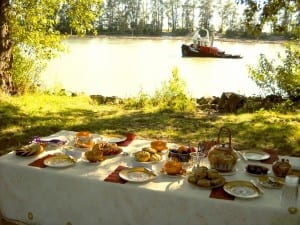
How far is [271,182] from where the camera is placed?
1592mm

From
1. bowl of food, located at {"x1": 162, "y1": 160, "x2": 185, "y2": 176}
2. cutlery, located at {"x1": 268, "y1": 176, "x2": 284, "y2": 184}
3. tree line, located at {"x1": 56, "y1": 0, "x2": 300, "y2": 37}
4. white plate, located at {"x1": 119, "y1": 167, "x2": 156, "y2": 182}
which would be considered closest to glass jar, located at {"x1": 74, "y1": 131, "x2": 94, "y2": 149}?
white plate, located at {"x1": 119, "y1": 167, "x2": 156, "y2": 182}

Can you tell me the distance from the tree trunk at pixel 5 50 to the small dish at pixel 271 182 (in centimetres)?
475

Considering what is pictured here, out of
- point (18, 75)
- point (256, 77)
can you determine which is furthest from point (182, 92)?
point (18, 75)

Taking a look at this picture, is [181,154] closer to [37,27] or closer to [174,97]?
[174,97]

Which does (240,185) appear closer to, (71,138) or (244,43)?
(71,138)

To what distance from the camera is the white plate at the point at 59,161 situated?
1765mm

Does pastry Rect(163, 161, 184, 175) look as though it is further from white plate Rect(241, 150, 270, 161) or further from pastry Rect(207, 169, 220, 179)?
white plate Rect(241, 150, 270, 161)

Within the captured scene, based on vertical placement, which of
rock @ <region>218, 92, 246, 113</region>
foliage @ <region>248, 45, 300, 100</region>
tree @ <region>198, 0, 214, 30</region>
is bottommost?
rock @ <region>218, 92, 246, 113</region>

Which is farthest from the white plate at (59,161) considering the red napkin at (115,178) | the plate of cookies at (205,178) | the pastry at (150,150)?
the plate of cookies at (205,178)

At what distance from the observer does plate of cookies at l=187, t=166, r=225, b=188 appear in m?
1.55

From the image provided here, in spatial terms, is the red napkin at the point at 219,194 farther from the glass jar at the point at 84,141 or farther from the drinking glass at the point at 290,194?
the glass jar at the point at 84,141

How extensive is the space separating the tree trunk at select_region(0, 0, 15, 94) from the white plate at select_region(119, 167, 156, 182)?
14.4ft

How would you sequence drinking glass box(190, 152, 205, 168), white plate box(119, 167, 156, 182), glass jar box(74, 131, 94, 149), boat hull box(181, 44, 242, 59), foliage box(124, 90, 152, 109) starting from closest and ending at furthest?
1. white plate box(119, 167, 156, 182)
2. drinking glass box(190, 152, 205, 168)
3. glass jar box(74, 131, 94, 149)
4. foliage box(124, 90, 152, 109)
5. boat hull box(181, 44, 242, 59)

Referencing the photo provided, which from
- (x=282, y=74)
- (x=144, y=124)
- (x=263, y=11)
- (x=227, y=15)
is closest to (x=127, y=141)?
(x=144, y=124)
